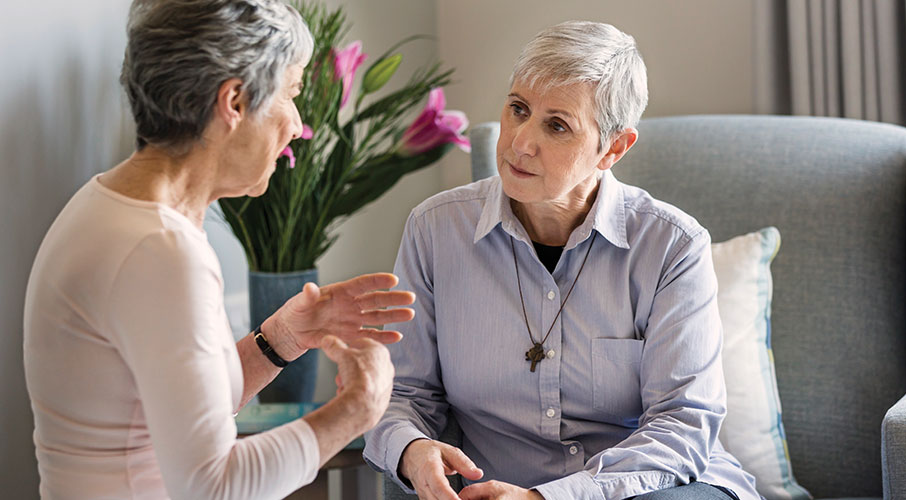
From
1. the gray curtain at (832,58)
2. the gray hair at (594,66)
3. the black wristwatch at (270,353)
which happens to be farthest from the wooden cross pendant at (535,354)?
the gray curtain at (832,58)

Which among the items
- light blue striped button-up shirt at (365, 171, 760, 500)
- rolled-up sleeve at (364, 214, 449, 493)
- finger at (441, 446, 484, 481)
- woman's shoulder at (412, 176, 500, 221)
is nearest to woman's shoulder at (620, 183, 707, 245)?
light blue striped button-up shirt at (365, 171, 760, 500)

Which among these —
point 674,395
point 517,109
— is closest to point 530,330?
point 674,395

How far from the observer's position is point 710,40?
271 centimetres

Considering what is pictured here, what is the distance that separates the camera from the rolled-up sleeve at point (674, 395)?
1.44 m

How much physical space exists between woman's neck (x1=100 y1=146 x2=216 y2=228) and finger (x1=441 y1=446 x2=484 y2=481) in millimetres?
576

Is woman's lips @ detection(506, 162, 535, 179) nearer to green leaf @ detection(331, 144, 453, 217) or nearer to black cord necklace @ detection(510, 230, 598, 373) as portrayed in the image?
black cord necklace @ detection(510, 230, 598, 373)

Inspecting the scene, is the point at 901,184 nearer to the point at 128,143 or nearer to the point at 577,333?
the point at 577,333

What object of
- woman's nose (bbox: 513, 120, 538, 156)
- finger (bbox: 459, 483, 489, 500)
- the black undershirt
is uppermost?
woman's nose (bbox: 513, 120, 538, 156)

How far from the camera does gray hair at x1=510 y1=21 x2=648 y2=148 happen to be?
1510mm

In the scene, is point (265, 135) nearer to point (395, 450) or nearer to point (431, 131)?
point (395, 450)

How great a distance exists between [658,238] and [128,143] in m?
1.08

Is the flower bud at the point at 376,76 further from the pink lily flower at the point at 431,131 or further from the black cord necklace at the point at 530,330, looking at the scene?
the black cord necklace at the point at 530,330

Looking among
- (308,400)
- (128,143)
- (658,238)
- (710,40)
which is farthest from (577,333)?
(710,40)

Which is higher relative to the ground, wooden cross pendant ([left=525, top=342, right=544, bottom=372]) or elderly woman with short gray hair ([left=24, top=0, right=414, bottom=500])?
elderly woman with short gray hair ([left=24, top=0, right=414, bottom=500])
